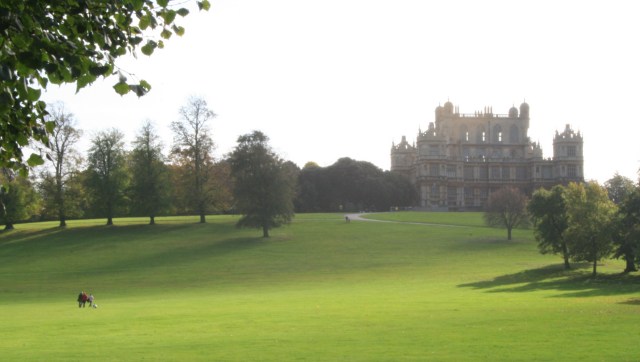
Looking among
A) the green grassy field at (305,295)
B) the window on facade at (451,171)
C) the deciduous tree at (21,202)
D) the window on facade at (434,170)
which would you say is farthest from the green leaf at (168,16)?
the window on facade at (451,171)

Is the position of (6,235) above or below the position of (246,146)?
below

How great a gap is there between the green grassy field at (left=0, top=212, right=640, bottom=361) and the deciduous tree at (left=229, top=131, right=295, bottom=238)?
2.10 meters

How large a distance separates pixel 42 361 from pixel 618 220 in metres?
37.6

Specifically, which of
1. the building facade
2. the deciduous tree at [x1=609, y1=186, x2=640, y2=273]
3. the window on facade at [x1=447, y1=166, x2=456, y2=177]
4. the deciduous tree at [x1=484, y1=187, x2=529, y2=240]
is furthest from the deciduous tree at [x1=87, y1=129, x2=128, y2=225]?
the window on facade at [x1=447, y1=166, x2=456, y2=177]

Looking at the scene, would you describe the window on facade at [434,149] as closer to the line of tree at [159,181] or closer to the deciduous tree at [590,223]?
the line of tree at [159,181]

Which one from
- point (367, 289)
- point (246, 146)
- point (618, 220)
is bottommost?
point (367, 289)

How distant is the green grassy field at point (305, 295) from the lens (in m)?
16.6

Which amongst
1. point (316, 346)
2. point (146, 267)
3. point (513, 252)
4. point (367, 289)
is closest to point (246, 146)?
point (146, 267)

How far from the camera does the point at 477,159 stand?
133875mm

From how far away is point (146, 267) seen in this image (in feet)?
168

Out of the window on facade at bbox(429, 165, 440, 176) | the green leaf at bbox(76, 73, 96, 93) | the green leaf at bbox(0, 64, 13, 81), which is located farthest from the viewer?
the window on facade at bbox(429, 165, 440, 176)

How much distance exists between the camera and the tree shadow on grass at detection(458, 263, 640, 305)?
34312mm

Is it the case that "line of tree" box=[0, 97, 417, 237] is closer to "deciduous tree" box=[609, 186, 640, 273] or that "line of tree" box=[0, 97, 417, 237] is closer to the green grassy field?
the green grassy field

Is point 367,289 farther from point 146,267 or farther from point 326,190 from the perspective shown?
point 326,190
